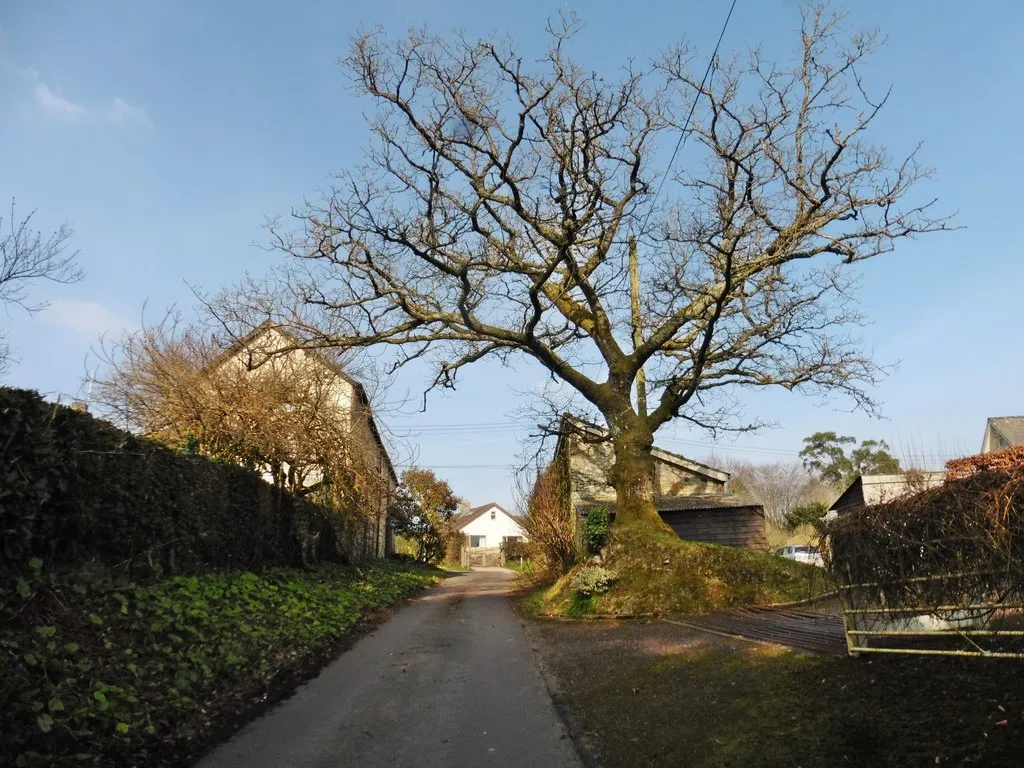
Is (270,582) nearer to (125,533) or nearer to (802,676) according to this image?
(125,533)

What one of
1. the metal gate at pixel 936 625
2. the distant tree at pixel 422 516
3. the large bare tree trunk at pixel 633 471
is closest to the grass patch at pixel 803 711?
the metal gate at pixel 936 625

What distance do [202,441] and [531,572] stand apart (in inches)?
572

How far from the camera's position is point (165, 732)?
530cm

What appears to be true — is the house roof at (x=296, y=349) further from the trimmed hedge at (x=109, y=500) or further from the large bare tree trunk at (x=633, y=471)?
the large bare tree trunk at (x=633, y=471)

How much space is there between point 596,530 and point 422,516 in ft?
73.8

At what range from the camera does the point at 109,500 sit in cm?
825

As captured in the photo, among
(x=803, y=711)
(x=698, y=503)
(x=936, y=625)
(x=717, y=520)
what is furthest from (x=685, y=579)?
(x=717, y=520)

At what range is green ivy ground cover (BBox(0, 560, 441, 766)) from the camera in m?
4.52

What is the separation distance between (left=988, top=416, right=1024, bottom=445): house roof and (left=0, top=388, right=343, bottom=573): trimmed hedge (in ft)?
116

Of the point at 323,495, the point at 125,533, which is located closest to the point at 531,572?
the point at 323,495

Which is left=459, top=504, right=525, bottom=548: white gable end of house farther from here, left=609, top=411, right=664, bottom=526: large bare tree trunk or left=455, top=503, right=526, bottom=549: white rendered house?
left=609, top=411, right=664, bottom=526: large bare tree trunk

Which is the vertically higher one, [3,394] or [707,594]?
[3,394]

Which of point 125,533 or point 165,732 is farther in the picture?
point 125,533

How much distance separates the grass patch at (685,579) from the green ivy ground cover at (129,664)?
6618 millimetres
